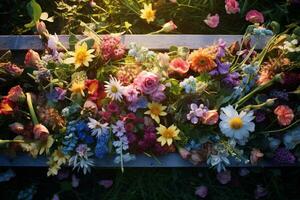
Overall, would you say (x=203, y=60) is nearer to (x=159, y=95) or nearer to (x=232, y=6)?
(x=159, y=95)

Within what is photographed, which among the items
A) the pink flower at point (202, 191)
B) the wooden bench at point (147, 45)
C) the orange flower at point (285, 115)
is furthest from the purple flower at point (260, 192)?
the orange flower at point (285, 115)

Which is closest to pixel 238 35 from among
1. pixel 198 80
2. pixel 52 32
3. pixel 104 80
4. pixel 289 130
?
pixel 198 80

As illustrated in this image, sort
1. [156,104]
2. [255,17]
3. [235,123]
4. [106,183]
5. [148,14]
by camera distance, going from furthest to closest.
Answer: [148,14], [255,17], [106,183], [156,104], [235,123]

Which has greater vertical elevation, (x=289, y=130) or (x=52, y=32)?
(x=52, y=32)

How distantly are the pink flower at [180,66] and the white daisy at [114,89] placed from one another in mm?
276

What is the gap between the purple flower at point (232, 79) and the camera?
2195 millimetres

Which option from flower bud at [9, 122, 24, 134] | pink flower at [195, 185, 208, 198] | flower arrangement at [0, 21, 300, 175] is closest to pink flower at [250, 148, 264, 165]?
flower arrangement at [0, 21, 300, 175]

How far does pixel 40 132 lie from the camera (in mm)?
2072

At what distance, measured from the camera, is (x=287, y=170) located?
89.2 inches

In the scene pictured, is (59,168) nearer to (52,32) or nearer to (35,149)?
(35,149)

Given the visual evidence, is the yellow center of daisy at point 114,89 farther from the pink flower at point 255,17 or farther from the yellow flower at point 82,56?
the pink flower at point 255,17

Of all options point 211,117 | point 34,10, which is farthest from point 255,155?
point 34,10

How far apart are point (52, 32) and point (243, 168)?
1390 millimetres

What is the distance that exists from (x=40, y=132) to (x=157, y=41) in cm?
79
